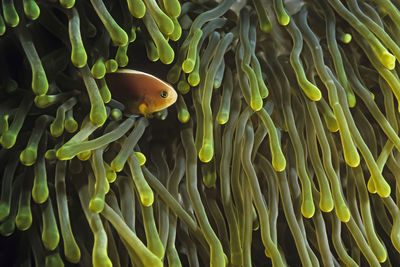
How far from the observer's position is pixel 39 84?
851 mm

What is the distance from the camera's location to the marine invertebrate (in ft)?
2.79

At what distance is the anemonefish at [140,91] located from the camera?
96 centimetres

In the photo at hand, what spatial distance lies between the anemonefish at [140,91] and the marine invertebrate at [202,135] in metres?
0.03

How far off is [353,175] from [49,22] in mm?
721

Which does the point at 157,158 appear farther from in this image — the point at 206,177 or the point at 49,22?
Answer: the point at 49,22

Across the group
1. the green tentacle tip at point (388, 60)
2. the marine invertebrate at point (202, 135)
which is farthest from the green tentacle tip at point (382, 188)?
the green tentacle tip at point (388, 60)

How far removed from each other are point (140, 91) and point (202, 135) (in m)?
0.19

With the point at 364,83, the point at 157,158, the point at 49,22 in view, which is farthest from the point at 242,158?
the point at 49,22

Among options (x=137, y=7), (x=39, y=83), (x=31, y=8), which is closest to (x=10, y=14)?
(x=31, y=8)

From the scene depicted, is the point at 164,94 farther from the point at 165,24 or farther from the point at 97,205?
the point at 97,205

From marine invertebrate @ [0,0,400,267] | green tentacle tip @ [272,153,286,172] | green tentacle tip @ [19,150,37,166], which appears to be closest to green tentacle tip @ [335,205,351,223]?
marine invertebrate @ [0,0,400,267]

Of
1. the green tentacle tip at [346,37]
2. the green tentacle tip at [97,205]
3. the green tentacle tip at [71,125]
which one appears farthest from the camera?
the green tentacle tip at [346,37]

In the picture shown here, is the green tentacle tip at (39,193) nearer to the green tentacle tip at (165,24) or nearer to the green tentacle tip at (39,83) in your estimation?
the green tentacle tip at (39,83)

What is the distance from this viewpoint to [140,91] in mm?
1001
